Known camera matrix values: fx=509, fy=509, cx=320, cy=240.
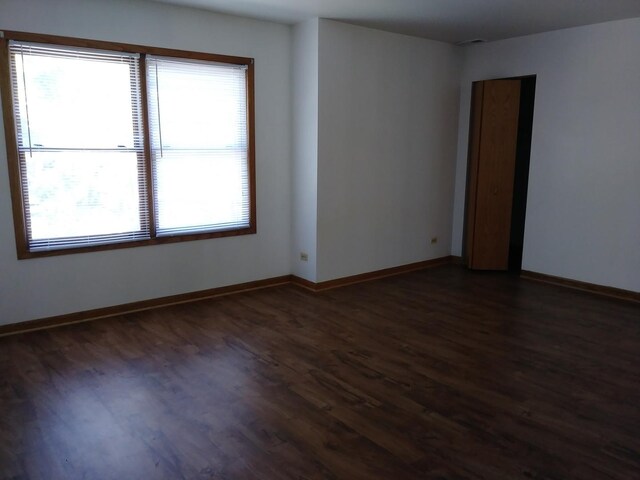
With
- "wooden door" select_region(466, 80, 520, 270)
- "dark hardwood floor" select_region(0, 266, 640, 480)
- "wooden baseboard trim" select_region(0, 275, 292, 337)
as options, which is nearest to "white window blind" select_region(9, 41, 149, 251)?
"wooden baseboard trim" select_region(0, 275, 292, 337)

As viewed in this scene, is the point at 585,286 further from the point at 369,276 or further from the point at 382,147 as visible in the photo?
the point at 382,147

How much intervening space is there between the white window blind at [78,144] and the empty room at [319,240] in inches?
0.7

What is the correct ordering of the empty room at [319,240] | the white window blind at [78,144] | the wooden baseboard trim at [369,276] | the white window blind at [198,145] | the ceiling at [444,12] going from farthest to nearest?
the wooden baseboard trim at [369,276], the white window blind at [198,145], the ceiling at [444,12], the white window blind at [78,144], the empty room at [319,240]

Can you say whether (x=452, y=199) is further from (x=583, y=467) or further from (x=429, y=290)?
(x=583, y=467)

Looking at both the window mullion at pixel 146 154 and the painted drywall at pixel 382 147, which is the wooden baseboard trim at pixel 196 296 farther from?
the window mullion at pixel 146 154

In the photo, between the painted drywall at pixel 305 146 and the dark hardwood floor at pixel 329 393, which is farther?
the painted drywall at pixel 305 146

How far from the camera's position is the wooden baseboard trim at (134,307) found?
3852 millimetres

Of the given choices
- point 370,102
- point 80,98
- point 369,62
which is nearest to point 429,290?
point 370,102

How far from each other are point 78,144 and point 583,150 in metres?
4.59

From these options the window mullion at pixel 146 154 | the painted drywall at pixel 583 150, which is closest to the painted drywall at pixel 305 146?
the window mullion at pixel 146 154

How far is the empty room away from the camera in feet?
8.48

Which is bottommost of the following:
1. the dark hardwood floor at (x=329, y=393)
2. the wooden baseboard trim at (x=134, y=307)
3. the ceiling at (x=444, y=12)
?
the dark hardwood floor at (x=329, y=393)

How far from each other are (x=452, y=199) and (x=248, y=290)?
2794 mm

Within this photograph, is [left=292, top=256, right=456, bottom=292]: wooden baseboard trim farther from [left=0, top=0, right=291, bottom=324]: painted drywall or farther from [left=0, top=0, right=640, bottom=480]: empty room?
[left=0, top=0, right=291, bottom=324]: painted drywall
